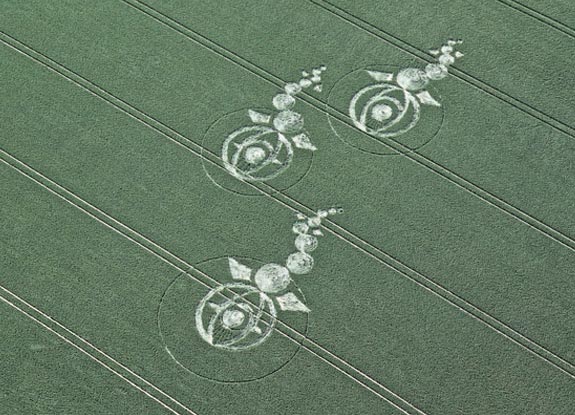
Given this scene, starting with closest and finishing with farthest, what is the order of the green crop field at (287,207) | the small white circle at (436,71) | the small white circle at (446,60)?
the green crop field at (287,207), the small white circle at (436,71), the small white circle at (446,60)

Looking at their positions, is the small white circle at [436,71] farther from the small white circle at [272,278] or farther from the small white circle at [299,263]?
the small white circle at [272,278]

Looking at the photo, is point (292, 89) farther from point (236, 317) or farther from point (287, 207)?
point (236, 317)

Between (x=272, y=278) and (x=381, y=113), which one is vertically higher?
(x=381, y=113)

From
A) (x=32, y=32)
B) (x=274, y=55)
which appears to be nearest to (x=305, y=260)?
(x=274, y=55)

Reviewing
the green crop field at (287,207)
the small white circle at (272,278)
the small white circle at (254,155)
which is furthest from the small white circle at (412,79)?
the small white circle at (272,278)

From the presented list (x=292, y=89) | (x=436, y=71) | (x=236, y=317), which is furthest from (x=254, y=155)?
(x=436, y=71)
